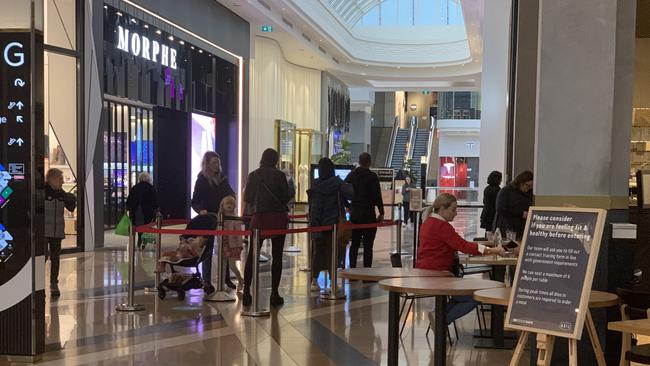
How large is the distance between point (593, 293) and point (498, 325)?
73.5 inches

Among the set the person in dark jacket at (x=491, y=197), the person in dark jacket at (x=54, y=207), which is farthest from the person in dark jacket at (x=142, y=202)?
the person in dark jacket at (x=491, y=197)

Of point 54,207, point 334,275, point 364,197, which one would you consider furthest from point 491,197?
point 54,207

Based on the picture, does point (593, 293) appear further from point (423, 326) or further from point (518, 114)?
point (518, 114)

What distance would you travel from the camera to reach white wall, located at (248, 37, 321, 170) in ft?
78.6

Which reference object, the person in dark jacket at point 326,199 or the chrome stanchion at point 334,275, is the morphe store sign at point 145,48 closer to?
the person in dark jacket at point 326,199

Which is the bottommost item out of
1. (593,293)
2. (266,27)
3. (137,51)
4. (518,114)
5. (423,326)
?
(423,326)

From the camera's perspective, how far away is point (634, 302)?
179 inches

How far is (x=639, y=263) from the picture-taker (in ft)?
19.9

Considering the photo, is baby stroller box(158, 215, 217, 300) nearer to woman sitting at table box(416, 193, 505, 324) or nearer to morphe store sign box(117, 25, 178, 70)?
woman sitting at table box(416, 193, 505, 324)

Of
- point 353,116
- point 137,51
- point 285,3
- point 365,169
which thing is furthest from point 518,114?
point 353,116

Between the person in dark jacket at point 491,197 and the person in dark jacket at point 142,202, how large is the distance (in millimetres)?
6003

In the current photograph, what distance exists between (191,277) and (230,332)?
1.79m

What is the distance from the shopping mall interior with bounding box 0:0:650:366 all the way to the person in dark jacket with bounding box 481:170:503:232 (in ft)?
0.09

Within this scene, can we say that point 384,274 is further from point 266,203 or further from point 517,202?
point 517,202
